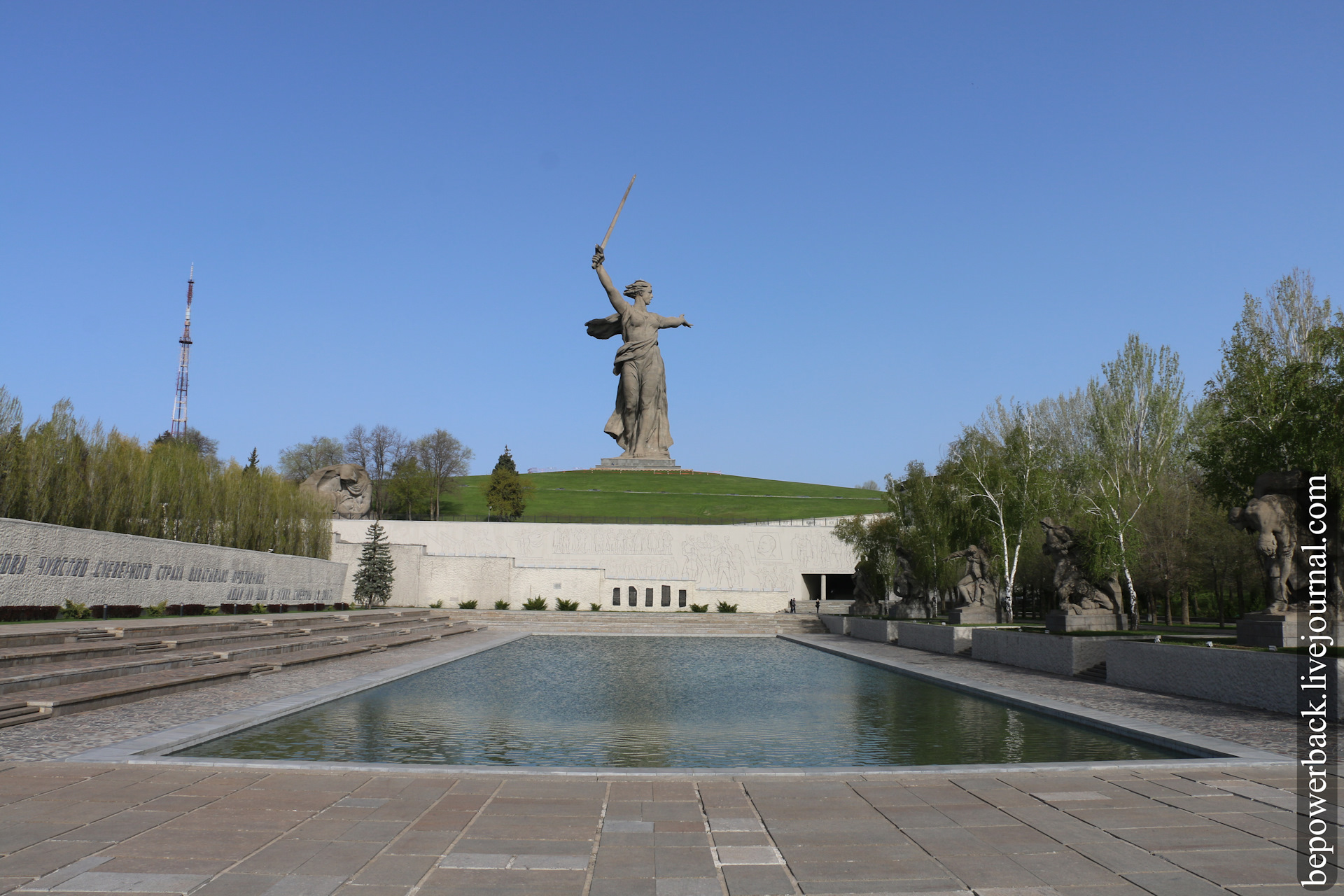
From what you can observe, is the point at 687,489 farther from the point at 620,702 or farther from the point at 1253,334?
the point at 620,702

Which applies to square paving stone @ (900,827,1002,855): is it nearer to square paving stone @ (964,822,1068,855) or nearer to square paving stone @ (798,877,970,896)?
square paving stone @ (964,822,1068,855)

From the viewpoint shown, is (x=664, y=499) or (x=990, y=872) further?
(x=664, y=499)

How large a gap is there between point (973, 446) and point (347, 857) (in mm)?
26151

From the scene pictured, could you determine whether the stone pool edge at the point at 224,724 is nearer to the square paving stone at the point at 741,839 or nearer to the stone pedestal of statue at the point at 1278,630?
the square paving stone at the point at 741,839

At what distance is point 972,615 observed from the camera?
2533cm

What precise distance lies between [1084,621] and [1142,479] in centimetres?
1895

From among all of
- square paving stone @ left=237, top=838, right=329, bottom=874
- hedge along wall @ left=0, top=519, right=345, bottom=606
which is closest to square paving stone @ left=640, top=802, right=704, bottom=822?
square paving stone @ left=237, top=838, right=329, bottom=874

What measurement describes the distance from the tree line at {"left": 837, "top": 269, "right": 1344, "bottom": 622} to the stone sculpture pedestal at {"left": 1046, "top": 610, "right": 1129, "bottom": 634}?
180 centimetres

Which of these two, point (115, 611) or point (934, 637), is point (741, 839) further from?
point (115, 611)

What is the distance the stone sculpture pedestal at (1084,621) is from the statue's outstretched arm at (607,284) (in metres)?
44.1

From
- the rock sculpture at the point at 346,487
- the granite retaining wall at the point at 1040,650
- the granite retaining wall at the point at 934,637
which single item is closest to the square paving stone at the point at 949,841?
the granite retaining wall at the point at 1040,650

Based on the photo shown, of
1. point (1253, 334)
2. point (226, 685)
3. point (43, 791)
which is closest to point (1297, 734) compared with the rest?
point (43, 791)

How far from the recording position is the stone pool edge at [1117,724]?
317 inches

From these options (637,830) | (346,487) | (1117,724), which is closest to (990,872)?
(637,830)
